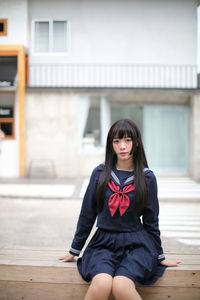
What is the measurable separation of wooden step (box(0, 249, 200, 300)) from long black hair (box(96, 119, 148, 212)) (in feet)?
1.68

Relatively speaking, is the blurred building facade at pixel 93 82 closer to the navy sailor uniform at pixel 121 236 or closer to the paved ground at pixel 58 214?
the paved ground at pixel 58 214

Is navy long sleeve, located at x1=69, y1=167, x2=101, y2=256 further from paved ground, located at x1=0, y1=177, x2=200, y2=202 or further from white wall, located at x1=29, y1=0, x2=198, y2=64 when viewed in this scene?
white wall, located at x1=29, y1=0, x2=198, y2=64

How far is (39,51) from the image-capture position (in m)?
12.5

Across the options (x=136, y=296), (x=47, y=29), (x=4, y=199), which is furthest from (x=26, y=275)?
(x=47, y=29)

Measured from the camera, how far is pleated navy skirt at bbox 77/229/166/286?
83.9 inches

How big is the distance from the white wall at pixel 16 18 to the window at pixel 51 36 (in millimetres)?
615

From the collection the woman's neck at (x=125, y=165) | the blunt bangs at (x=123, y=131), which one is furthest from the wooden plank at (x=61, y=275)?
the blunt bangs at (x=123, y=131)

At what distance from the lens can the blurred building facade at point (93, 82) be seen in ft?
39.1

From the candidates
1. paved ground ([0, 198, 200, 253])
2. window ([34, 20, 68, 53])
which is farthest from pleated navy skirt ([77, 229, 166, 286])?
window ([34, 20, 68, 53])

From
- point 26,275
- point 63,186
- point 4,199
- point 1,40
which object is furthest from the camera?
point 1,40

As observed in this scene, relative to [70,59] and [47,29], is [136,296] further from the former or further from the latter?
[47,29]

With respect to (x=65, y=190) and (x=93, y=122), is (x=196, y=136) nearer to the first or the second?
(x=93, y=122)

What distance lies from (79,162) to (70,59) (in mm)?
3826

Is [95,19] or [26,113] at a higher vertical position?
[95,19]
